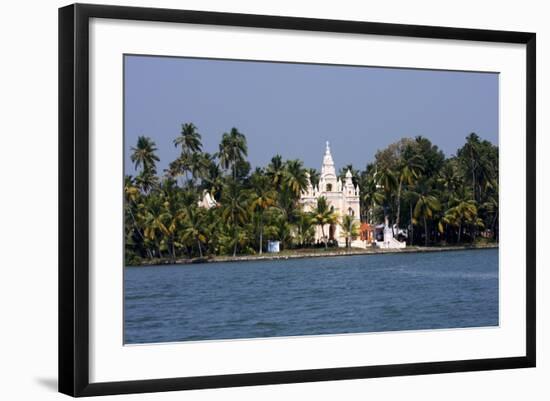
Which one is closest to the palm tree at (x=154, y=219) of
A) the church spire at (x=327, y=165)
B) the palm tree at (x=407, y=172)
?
the church spire at (x=327, y=165)

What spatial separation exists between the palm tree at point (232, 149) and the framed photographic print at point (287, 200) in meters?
0.02

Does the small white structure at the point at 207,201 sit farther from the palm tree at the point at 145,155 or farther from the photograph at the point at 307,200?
the palm tree at the point at 145,155

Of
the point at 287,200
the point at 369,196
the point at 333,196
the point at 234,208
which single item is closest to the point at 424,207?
the point at 369,196

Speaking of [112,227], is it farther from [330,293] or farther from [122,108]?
[330,293]

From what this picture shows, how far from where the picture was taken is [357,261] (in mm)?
9891

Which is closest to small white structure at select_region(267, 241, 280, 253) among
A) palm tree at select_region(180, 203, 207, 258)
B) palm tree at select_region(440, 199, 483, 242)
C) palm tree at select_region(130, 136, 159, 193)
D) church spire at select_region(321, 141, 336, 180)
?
palm tree at select_region(180, 203, 207, 258)

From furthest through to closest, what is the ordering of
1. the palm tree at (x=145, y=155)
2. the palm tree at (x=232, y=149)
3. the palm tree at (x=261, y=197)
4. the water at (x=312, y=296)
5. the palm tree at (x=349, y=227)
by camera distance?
the palm tree at (x=349, y=227), the palm tree at (x=261, y=197), the palm tree at (x=232, y=149), the water at (x=312, y=296), the palm tree at (x=145, y=155)

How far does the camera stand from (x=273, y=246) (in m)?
9.73

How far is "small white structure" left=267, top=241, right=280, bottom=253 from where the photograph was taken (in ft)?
31.9

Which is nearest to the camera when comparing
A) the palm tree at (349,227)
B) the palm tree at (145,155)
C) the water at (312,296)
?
the palm tree at (145,155)

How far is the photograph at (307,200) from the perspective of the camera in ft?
29.8

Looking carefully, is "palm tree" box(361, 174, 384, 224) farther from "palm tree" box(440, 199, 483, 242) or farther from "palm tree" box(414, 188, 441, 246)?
"palm tree" box(440, 199, 483, 242)

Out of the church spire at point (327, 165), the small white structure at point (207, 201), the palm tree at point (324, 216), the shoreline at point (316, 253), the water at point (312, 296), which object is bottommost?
the water at point (312, 296)

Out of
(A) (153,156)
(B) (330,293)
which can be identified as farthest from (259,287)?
(A) (153,156)
